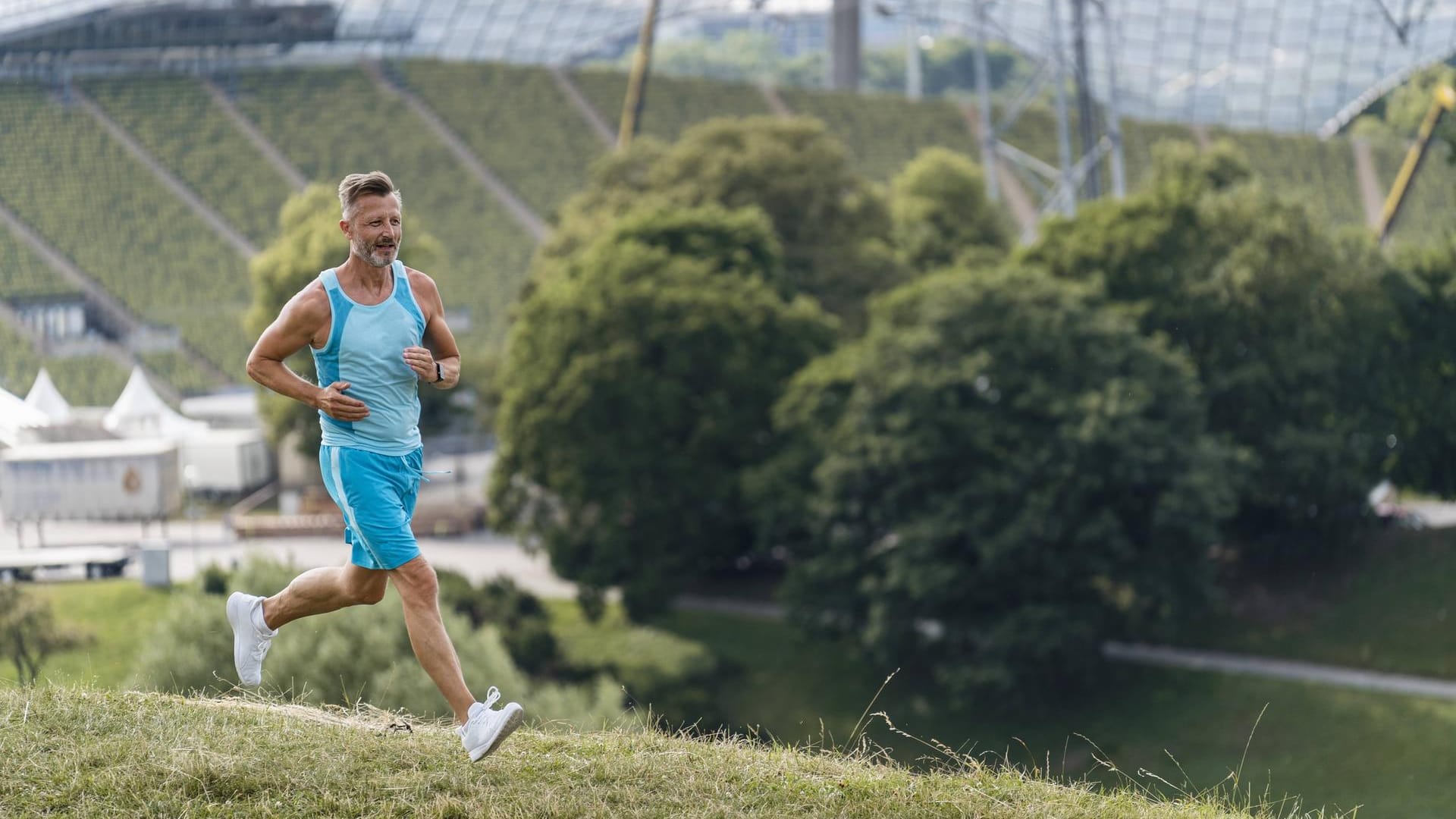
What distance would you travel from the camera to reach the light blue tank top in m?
8.31

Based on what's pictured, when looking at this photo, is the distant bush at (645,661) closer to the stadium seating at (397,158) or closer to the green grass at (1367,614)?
the green grass at (1367,614)

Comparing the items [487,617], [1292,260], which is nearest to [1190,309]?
[1292,260]

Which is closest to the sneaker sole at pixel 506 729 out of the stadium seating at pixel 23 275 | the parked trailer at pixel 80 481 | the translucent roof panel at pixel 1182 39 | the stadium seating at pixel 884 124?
the parked trailer at pixel 80 481

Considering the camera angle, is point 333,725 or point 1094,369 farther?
point 1094,369

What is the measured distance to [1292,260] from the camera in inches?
1658

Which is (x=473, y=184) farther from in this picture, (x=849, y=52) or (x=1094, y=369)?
(x=1094, y=369)

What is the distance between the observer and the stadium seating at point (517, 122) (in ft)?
288

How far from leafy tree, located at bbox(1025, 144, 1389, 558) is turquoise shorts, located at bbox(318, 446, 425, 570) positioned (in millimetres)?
34245

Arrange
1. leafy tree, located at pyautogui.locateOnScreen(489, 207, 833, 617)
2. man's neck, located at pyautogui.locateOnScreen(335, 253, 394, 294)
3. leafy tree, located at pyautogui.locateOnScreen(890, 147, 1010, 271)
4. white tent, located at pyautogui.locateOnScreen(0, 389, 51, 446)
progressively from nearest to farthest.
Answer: man's neck, located at pyautogui.locateOnScreen(335, 253, 394, 294)
white tent, located at pyautogui.locateOnScreen(0, 389, 51, 446)
leafy tree, located at pyautogui.locateOnScreen(489, 207, 833, 617)
leafy tree, located at pyautogui.locateOnScreen(890, 147, 1010, 271)

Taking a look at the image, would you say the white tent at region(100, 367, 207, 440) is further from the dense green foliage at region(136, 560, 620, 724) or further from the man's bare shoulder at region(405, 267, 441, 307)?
the man's bare shoulder at region(405, 267, 441, 307)

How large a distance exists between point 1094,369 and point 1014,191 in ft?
197

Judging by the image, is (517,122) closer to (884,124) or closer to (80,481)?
(884,124)

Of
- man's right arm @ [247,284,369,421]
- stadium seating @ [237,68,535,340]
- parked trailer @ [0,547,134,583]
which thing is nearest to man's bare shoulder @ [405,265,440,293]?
man's right arm @ [247,284,369,421]

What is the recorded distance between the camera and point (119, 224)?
75812 mm
